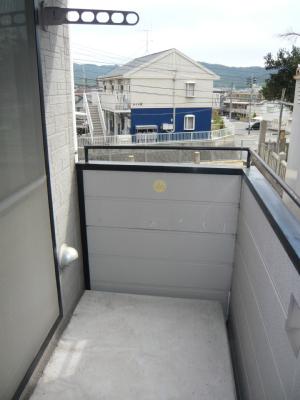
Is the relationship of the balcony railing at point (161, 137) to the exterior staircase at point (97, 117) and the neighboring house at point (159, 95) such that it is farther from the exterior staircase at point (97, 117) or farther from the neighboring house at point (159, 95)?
the exterior staircase at point (97, 117)

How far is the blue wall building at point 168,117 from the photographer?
15.6m

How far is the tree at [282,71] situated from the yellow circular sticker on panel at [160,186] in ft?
24.8

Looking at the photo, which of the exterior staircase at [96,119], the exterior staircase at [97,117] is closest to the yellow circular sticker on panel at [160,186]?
the exterior staircase at [97,117]

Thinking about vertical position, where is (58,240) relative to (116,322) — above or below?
above

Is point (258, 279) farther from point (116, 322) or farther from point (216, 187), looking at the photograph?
point (116, 322)

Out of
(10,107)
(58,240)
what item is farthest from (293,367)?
(58,240)

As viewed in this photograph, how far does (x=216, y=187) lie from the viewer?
244 centimetres

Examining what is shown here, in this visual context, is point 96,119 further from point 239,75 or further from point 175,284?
point 239,75

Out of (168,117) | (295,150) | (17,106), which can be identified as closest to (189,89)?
(168,117)

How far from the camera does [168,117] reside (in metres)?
16.1

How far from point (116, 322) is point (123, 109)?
14.0 meters

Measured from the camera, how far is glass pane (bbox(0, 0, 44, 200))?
132cm

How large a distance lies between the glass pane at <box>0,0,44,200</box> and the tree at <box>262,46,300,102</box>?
850cm

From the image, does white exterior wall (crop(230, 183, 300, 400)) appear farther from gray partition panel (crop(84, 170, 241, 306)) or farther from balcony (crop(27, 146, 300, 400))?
gray partition panel (crop(84, 170, 241, 306))
